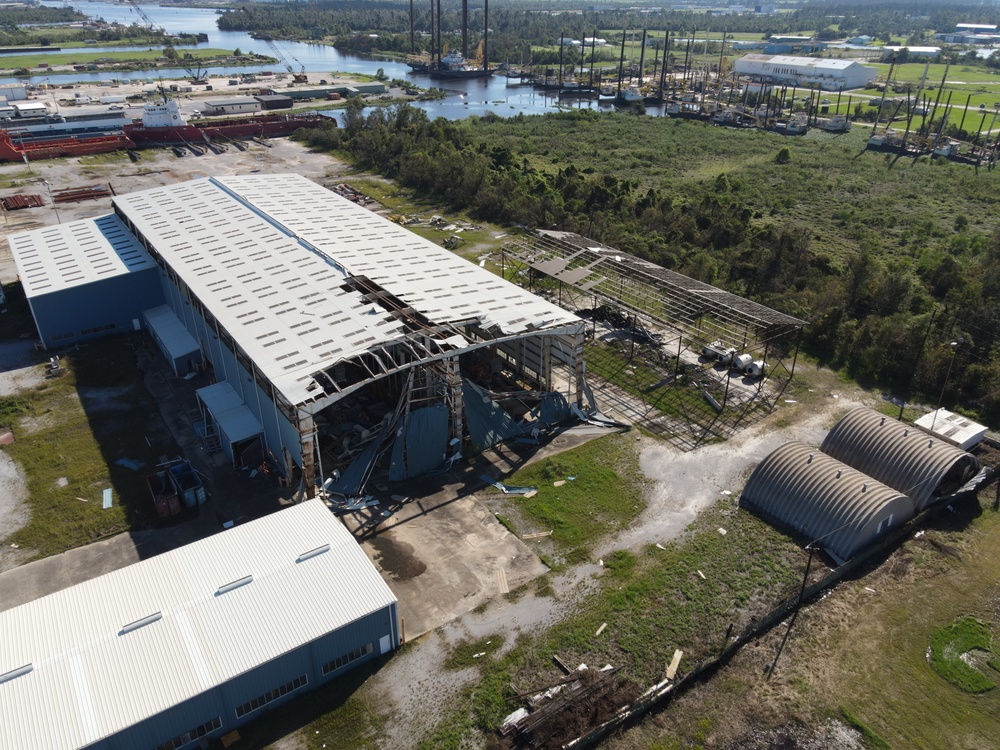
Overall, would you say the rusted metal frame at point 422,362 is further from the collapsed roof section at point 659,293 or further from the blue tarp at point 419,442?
the collapsed roof section at point 659,293

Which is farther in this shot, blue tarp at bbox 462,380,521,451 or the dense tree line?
the dense tree line

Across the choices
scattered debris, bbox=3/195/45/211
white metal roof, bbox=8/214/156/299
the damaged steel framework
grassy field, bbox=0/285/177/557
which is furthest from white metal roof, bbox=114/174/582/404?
scattered debris, bbox=3/195/45/211

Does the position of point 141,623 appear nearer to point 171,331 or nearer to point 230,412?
point 230,412

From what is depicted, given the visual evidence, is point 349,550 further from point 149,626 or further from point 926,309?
point 926,309

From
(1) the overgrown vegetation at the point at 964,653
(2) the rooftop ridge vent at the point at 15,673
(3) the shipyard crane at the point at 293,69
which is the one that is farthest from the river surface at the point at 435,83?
(2) the rooftop ridge vent at the point at 15,673

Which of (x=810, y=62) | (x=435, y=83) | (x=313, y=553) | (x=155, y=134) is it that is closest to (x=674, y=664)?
(x=313, y=553)

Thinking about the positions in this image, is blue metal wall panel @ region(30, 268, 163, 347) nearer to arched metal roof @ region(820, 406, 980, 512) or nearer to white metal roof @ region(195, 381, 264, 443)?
white metal roof @ region(195, 381, 264, 443)
